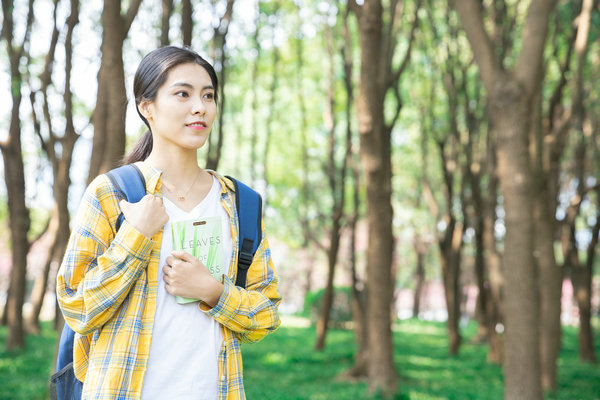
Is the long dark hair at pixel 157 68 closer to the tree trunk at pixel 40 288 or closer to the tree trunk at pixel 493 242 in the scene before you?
the tree trunk at pixel 493 242

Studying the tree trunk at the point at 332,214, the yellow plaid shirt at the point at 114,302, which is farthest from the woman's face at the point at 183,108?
the tree trunk at the point at 332,214

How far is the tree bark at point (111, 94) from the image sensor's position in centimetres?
557

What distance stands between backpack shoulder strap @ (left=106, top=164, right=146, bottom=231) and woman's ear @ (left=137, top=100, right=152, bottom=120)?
0.23 metres

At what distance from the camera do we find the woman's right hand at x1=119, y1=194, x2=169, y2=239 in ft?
6.53

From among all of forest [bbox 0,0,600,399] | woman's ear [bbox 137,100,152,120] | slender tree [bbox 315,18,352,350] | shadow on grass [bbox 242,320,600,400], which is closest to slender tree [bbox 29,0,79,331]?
forest [bbox 0,0,600,399]

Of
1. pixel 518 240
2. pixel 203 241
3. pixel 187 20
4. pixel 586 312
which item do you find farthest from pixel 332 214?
pixel 203 241

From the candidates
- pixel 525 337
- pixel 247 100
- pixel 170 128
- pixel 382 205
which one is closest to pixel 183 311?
pixel 170 128

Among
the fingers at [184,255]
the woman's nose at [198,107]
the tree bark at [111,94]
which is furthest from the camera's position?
the tree bark at [111,94]

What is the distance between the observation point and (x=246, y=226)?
7.54 feet

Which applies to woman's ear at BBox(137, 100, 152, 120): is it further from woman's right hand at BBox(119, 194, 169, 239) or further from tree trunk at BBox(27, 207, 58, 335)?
tree trunk at BBox(27, 207, 58, 335)

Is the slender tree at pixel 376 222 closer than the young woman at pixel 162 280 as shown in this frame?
No

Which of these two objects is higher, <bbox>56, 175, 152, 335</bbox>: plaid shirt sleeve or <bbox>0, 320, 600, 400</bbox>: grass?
<bbox>56, 175, 152, 335</bbox>: plaid shirt sleeve

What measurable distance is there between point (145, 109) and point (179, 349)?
2.64 ft

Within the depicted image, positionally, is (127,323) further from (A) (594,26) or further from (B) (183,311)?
(A) (594,26)
